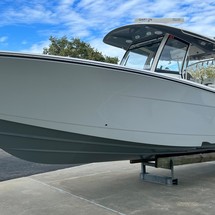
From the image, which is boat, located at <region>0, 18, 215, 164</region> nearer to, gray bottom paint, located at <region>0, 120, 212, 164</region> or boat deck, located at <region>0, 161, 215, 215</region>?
gray bottom paint, located at <region>0, 120, 212, 164</region>

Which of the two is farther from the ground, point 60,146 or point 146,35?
point 146,35

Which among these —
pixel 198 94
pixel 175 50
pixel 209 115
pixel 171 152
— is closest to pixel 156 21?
pixel 175 50

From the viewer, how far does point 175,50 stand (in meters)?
5.52

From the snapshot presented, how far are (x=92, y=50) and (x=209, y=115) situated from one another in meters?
25.1

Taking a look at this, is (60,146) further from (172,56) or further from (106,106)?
(172,56)

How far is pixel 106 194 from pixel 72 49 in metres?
26.6

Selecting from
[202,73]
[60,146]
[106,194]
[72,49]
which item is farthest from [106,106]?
[72,49]

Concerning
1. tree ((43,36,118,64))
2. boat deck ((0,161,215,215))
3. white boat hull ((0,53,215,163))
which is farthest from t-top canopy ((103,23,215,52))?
tree ((43,36,118,64))

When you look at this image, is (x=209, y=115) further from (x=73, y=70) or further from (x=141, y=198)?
(x=73, y=70)

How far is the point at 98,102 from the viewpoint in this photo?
420 centimetres

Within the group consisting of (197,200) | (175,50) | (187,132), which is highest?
(175,50)

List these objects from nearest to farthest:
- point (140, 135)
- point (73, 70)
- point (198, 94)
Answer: point (73, 70), point (140, 135), point (198, 94)

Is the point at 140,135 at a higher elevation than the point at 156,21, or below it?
below

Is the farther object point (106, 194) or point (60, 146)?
point (106, 194)
